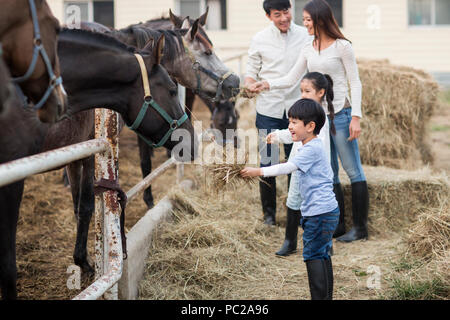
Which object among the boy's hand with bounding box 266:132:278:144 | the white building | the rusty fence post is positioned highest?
the white building

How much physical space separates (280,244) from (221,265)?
89 centimetres

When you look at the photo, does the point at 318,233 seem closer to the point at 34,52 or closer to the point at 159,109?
the point at 159,109

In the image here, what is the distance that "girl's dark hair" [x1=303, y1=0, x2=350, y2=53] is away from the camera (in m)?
3.94

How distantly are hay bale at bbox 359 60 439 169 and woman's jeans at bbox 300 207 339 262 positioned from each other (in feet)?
13.0

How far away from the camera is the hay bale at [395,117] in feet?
22.2

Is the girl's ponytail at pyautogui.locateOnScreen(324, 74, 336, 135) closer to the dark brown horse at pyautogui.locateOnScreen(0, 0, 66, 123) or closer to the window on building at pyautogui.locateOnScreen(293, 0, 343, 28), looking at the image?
the dark brown horse at pyautogui.locateOnScreen(0, 0, 66, 123)

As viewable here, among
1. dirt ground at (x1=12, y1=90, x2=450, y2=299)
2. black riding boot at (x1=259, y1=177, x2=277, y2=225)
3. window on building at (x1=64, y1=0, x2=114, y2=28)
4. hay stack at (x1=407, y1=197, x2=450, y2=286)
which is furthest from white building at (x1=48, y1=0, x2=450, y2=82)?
hay stack at (x1=407, y1=197, x2=450, y2=286)

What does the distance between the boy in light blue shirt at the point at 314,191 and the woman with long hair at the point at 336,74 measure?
48.7 inches

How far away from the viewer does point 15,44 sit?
2.17 metres

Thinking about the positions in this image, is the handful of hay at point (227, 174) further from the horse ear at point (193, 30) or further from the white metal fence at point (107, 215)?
the horse ear at point (193, 30)

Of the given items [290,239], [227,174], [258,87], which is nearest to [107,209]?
[227,174]

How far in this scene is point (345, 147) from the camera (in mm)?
4301

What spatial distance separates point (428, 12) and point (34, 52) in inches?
552
